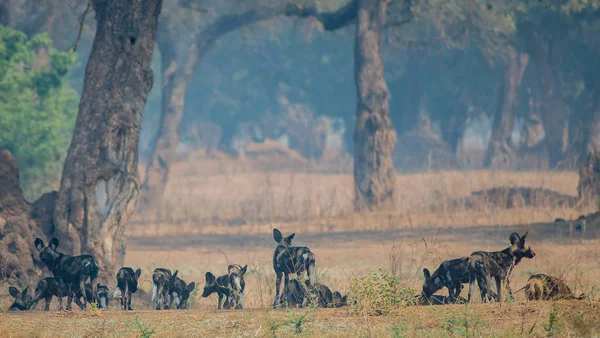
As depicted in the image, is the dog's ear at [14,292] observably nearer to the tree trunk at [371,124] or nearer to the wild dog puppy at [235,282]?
the wild dog puppy at [235,282]

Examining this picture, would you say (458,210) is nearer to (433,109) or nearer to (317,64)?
(433,109)

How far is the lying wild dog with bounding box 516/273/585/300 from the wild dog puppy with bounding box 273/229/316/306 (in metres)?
2.71

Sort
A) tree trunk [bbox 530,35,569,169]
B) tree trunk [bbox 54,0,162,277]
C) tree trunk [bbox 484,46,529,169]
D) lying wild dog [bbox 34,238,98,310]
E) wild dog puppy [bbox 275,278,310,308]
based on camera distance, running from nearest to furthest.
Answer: wild dog puppy [bbox 275,278,310,308], lying wild dog [bbox 34,238,98,310], tree trunk [bbox 54,0,162,277], tree trunk [bbox 530,35,569,169], tree trunk [bbox 484,46,529,169]

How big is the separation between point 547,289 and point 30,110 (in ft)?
63.1

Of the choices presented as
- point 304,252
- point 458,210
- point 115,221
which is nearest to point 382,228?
point 458,210

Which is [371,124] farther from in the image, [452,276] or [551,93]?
[551,93]

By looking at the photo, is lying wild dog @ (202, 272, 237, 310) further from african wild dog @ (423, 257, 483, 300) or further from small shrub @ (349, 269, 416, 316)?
african wild dog @ (423, 257, 483, 300)

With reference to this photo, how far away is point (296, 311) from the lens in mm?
9055

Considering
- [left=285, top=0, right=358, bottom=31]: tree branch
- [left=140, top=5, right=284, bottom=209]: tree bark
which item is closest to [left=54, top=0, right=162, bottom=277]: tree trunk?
[left=285, top=0, right=358, bottom=31]: tree branch

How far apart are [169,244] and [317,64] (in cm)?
4103

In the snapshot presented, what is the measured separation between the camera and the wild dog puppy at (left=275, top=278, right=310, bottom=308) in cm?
1009

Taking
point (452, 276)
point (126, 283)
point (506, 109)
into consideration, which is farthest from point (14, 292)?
point (506, 109)

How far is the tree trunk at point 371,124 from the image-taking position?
79.2 feet

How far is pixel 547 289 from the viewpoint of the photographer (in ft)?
29.6
